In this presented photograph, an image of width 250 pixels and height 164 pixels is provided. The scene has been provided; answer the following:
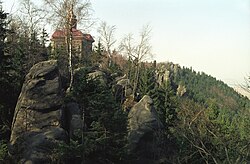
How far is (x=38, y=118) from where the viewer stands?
701 inches

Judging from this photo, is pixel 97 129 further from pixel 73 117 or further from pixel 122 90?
pixel 122 90

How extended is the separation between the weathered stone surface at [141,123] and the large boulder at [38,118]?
4.69 meters

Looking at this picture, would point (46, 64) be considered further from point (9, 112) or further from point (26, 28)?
point (26, 28)

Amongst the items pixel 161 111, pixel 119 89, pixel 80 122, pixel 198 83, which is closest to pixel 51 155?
pixel 80 122

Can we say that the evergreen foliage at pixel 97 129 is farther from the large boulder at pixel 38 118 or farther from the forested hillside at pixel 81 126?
the large boulder at pixel 38 118

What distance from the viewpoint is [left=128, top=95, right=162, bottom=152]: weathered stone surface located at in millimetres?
20977

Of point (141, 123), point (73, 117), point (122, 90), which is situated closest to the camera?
point (73, 117)

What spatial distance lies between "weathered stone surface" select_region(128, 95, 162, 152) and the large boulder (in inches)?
184

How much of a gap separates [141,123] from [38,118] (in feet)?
21.9

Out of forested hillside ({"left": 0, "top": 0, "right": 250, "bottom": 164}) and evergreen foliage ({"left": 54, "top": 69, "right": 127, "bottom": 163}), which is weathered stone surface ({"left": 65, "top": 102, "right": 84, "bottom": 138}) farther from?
evergreen foliage ({"left": 54, "top": 69, "right": 127, "bottom": 163})

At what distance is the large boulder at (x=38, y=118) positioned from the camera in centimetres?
1630

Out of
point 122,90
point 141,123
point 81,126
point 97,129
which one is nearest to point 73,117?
point 81,126

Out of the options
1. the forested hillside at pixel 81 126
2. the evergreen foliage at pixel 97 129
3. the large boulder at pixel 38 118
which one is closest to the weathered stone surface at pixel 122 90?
the forested hillside at pixel 81 126

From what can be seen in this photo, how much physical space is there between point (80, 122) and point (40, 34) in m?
17.2
